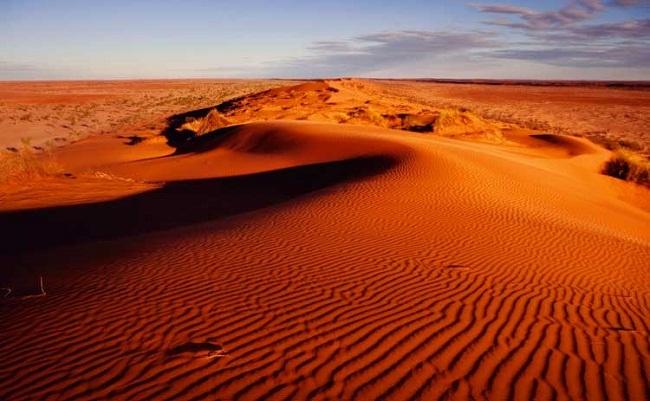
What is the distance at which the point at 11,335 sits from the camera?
4.53m

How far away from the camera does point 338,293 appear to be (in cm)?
545

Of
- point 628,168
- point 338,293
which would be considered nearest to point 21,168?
point 338,293

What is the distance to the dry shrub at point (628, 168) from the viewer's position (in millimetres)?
18109

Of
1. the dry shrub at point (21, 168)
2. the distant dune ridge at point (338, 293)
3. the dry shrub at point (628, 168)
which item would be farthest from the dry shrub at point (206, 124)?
the dry shrub at point (628, 168)

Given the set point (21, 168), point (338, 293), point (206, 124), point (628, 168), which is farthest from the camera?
point (206, 124)

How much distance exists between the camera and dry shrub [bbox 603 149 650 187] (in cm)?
1811

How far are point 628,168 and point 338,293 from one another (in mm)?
16963

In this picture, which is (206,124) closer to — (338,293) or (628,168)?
(628,168)

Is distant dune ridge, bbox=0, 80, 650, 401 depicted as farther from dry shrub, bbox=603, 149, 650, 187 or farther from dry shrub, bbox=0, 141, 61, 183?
dry shrub, bbox=603, 149, 650, 187

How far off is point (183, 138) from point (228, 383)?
75.2 ft

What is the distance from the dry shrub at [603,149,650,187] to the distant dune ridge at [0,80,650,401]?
5.72m

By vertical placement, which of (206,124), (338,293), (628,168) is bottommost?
(628,168)

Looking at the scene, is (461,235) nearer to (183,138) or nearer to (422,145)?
(422,145)

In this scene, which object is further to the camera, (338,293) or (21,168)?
(21,168)
